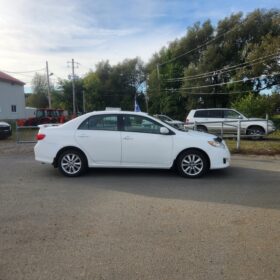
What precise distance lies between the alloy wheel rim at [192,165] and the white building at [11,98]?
3334 centimetres

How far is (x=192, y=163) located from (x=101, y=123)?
7.91 feet

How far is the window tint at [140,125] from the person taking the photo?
761cm

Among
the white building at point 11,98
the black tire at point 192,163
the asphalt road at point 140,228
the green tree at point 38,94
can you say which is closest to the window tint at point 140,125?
the black tire at point 192,163

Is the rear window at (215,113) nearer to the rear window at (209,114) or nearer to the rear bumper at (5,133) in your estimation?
the rear window at (209,114)

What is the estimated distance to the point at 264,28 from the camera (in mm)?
39812

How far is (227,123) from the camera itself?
16.0m

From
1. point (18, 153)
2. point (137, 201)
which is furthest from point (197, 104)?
point (137, 201)

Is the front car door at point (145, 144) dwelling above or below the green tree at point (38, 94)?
below

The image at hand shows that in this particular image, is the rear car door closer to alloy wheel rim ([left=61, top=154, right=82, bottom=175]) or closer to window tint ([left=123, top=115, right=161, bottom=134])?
window tint ([left=123, top=115, right=161, bottom=134])

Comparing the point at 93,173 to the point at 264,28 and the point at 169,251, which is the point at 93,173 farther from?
the point at 264,28

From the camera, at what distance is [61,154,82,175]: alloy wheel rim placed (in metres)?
7.68

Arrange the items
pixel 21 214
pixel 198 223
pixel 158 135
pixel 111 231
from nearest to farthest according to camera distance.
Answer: pixel 111 231
pixel 198 223
pixel 21 214
pixel 158 135

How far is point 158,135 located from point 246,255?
423 cm

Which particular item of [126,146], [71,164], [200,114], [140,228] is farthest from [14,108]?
[140,228]
